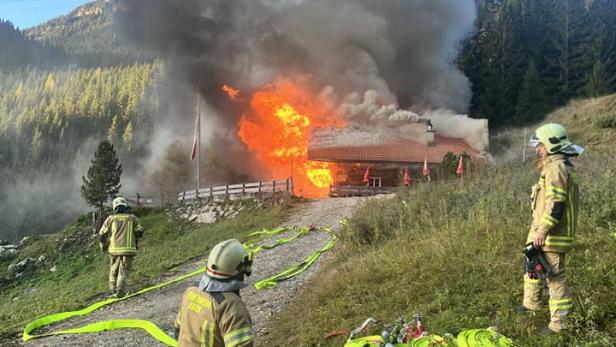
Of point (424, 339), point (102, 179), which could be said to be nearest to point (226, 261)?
point (424, 339)

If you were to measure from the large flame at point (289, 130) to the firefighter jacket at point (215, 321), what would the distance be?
927 inches

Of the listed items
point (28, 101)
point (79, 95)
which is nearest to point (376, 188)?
point (79, 95)

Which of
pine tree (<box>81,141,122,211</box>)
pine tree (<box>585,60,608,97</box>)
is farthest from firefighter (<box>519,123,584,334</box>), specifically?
pine tree (<box>585,60,608,97</box>)

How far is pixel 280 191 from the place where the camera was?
22781 millimetres

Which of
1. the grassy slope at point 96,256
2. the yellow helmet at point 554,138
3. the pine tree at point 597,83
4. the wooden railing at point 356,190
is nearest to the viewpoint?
the yellow helmet at point 554,138

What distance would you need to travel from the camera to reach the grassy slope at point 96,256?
14664mm

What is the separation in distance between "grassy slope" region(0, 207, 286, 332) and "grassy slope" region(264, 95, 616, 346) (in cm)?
576

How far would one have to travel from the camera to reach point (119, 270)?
29.2ft

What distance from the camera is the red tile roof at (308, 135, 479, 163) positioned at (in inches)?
1041

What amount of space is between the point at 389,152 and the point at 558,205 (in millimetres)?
23324

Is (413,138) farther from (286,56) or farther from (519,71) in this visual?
(519,71)

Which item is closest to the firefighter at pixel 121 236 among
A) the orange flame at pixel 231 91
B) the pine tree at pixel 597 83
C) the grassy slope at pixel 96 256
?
the grassy slope at pixel 96 256

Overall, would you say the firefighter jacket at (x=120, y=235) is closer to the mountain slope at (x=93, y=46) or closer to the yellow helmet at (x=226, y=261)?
the yellow helmet at (x=226, y=261)

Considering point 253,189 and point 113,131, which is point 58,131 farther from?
point 253,189
